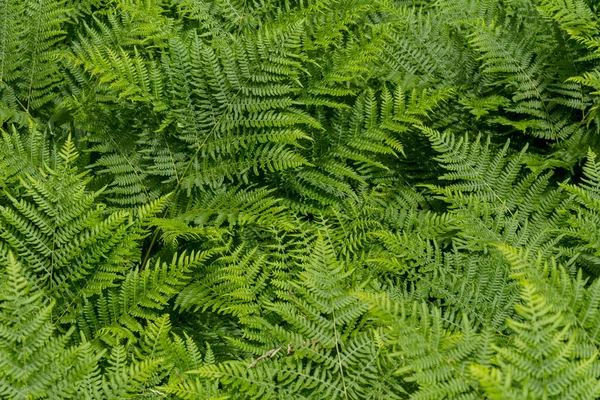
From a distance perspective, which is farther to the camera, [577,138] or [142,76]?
[577,138]

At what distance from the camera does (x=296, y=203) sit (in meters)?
2.23

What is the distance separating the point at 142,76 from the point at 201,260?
65 cm

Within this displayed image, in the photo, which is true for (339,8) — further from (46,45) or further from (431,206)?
(46,45)

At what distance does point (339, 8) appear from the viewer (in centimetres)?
253

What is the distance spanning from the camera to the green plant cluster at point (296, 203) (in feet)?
5.17

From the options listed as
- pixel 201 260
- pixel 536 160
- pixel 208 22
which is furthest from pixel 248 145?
pixel 536 160

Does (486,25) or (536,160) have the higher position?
(486,25)

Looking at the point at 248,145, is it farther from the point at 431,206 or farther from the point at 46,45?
the point at 46,45

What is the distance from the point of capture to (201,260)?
209cm

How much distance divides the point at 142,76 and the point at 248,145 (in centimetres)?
43

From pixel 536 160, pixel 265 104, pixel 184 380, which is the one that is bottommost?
pixel 184 380

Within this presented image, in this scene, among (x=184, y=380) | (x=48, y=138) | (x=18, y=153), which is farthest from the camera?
(x=48, y=138)

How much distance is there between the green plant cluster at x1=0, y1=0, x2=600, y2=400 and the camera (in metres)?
1.58

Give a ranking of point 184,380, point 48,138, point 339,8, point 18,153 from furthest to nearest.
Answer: point 339,8 → point 48,138 → point 18,153 → point 184,380
